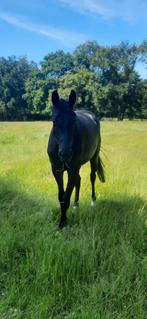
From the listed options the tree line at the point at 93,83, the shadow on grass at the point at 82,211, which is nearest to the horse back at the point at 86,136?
the shadow on grass at the point at 82,211

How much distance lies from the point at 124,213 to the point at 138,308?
7.02 ft

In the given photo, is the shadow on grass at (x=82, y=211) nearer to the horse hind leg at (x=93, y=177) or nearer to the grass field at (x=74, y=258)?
the grass field at (x=74, y=258)

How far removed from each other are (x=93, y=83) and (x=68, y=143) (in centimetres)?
4991

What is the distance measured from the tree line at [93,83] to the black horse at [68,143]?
4621cm

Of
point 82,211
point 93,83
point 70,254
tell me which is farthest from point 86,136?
point 93,83

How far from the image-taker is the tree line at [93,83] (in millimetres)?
52500

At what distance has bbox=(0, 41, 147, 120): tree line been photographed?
52.5 metres

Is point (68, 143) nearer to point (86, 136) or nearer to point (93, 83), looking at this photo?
point (86, 136)

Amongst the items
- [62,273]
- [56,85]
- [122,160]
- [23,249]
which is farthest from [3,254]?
[56,85]

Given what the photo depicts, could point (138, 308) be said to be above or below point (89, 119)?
below

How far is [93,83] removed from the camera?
5209cm

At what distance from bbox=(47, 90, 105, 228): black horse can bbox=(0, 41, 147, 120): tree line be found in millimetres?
46206

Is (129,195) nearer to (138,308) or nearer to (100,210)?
(100,210)

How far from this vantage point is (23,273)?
3037mm
